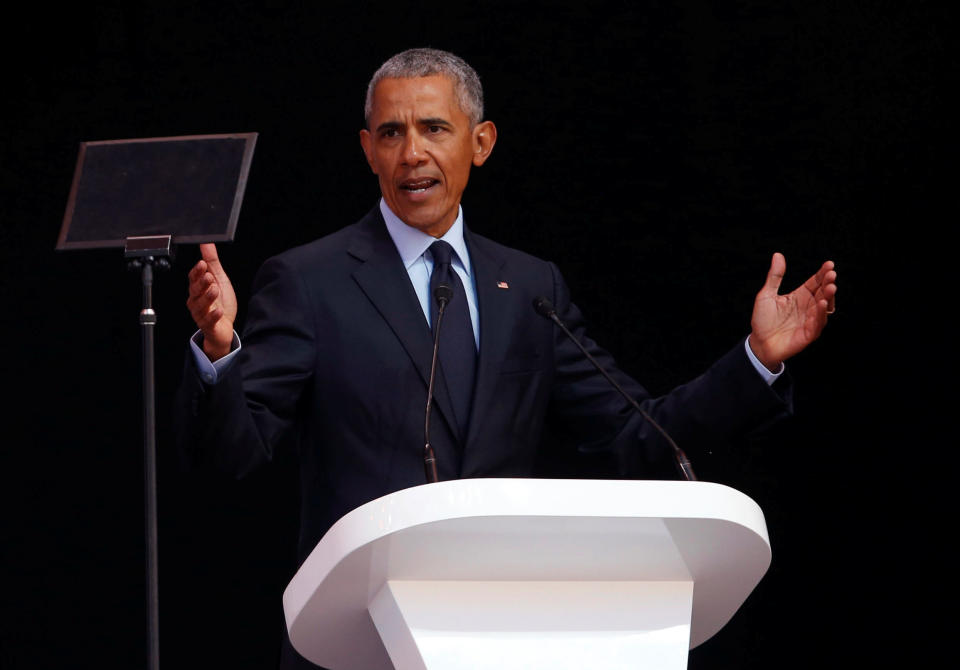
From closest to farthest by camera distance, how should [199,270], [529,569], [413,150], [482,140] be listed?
1. [529,569]
2. [199,270]
3. [413,150]
4. [482,140]

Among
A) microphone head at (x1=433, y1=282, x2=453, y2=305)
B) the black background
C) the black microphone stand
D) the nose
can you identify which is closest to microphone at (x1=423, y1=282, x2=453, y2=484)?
microphone head at (x1=433, y1=282, x2=453, y2=305)

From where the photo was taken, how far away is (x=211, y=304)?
177 cm

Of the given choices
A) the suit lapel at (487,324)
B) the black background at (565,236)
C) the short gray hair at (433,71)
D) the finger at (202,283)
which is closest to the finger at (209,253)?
the finger at (202,283)

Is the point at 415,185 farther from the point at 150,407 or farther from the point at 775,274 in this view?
the point at 150,407

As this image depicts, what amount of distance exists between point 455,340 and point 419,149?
35 cm

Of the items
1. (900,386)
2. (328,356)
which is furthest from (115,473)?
(900,386)

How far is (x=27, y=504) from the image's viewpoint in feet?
9.95

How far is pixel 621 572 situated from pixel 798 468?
175cm

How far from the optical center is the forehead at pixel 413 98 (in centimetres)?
238

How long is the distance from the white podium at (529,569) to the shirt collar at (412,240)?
920 millimetres

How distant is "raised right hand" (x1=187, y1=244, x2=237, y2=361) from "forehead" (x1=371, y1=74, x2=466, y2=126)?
591mm

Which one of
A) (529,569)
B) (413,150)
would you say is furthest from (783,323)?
(529,569)

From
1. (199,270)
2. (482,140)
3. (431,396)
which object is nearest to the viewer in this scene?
(199,270)

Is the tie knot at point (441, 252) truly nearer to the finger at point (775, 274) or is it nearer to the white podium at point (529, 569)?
the finger at point (775, 274)
